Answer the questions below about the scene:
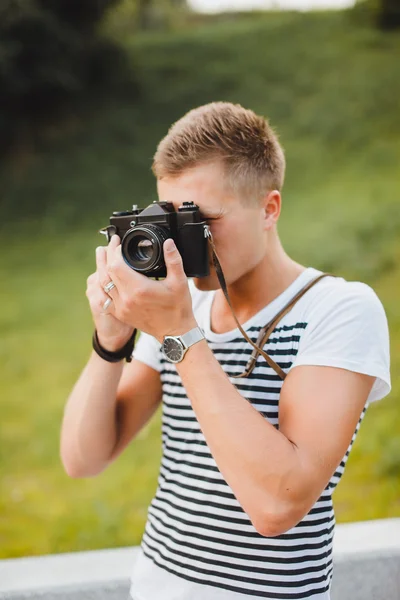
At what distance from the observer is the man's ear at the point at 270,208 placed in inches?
55.3

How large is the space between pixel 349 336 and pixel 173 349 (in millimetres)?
315

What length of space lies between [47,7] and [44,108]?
155cm

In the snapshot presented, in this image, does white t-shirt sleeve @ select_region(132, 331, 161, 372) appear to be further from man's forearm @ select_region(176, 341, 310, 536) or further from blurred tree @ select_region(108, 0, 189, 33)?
blurred tree @ select_region(108, 0, 189, 33)

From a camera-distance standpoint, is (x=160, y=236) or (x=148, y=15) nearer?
(x=160, y=236)

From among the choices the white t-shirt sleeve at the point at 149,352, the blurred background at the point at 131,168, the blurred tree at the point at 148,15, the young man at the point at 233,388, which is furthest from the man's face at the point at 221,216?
the blurred tree at the point at 148,15

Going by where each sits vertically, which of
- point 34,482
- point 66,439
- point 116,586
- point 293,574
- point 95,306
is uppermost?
point 95,306

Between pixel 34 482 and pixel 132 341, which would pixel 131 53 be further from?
pixel 132 341

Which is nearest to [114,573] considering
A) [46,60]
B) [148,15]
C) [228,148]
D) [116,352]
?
[116,352]

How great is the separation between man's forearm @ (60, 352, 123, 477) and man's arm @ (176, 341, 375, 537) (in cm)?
29

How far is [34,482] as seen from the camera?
3.81 meters

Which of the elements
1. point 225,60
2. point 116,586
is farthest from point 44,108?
point 116,586

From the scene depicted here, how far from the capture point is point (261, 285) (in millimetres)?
1381

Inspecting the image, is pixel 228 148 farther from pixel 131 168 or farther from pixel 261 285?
pixel 131 168

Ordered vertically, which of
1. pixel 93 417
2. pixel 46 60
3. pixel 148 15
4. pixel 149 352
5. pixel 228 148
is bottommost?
pixel 93 417
